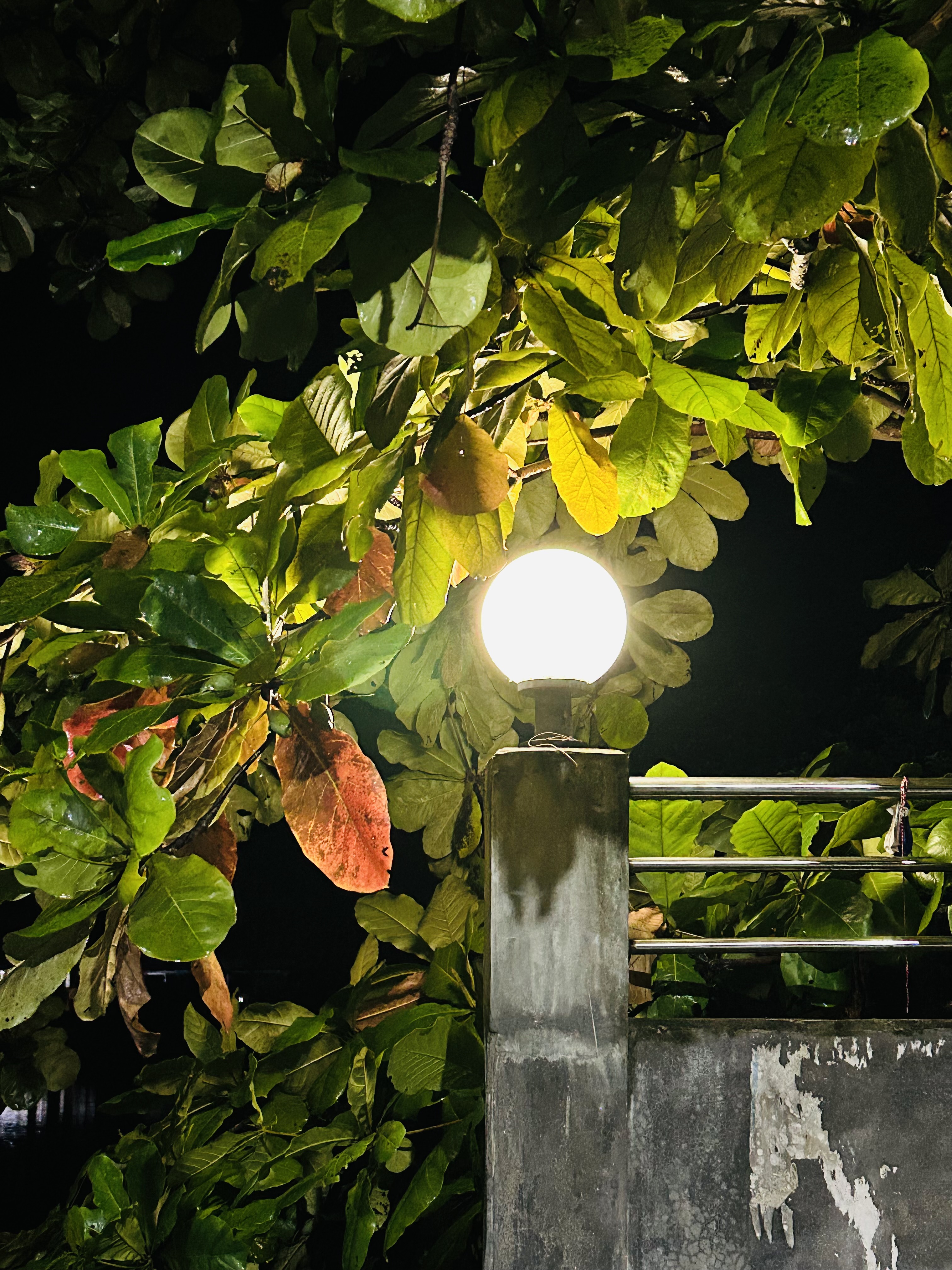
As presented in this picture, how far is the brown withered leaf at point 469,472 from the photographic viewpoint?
1055 millimetres

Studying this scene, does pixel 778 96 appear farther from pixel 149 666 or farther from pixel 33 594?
pixel 33 594

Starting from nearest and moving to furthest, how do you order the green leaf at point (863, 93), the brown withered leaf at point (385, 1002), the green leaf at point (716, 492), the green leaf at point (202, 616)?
the green leaf at point (863, 93)
the green leaf at point (202, 616)
the brown withered leaf at point (385, 1002)
the green leaf at point (716, 492)

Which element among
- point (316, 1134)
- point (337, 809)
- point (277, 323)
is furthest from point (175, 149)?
point (316, 1134)

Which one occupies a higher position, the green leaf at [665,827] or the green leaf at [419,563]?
the green leaf at [419,563]

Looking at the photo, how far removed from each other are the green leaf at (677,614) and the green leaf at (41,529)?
1.66 metres

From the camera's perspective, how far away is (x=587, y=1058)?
164 cm

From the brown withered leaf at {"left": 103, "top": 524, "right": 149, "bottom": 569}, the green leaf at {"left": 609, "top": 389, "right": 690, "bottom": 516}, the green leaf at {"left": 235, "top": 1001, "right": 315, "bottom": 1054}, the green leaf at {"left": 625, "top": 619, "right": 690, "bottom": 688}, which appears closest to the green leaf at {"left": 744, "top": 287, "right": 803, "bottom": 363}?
the green leaf at {"left": 609, "top": 389, "right": 690, "bottom": 516}

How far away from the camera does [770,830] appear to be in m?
2.06

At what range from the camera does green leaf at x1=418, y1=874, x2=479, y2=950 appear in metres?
2.64

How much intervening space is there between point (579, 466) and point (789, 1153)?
1.27 m

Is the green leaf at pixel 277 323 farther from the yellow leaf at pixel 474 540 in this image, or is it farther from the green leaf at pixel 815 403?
the green leaf at pixel 815 403

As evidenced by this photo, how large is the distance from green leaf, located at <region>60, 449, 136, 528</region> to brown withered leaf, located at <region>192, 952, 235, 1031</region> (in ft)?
2.10

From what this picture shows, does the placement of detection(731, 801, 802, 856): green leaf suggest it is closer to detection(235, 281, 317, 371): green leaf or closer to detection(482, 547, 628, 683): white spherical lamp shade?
detection(482, 547, 628, 683): white spherical lamp shade

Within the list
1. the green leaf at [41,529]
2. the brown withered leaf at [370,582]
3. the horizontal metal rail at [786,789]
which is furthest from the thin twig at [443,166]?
the horizontal metal rail at [786,789]
